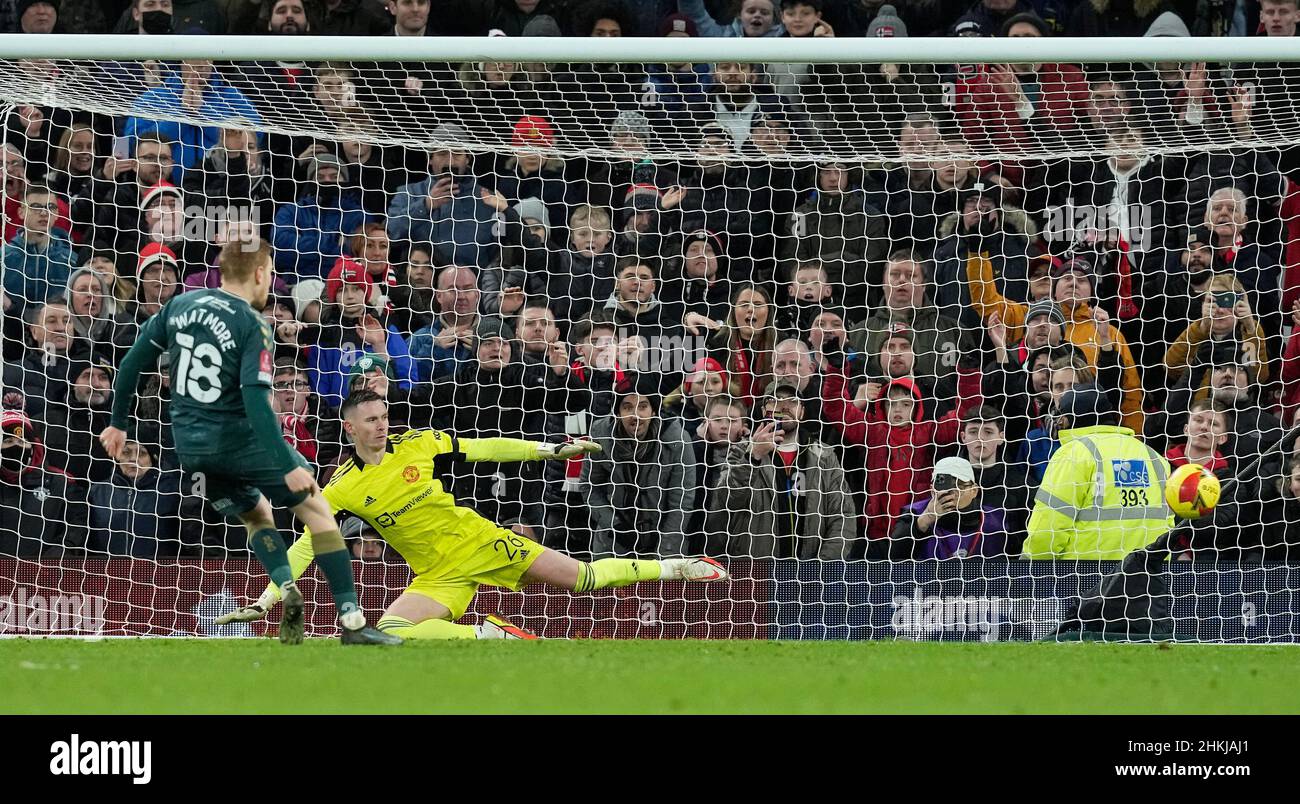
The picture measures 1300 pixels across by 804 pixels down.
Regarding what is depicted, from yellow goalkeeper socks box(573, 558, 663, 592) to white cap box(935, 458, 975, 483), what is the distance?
73.6 inches

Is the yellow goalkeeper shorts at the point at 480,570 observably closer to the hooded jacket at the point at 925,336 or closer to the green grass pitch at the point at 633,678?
the green grass pitch at the point at 633,678

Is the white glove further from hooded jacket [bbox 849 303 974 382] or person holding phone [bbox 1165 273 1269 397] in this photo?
person holding phone [bbox 1165 273 1269 397]

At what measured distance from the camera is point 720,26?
1134 cm

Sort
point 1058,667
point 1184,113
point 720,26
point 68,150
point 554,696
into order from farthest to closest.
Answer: point 720,26 → point 68,150 → point 1184,113 → point 1058,667 → point 554,696

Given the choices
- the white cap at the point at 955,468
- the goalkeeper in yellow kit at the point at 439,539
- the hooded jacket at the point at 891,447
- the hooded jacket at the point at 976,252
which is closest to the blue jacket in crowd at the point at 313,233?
the goalkeeper in yellow kit at the point at 439,539

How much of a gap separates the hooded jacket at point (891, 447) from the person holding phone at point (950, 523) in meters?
0.10

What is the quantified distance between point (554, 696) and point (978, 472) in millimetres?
4857

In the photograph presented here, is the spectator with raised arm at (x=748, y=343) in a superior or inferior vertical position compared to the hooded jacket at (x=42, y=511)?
superior

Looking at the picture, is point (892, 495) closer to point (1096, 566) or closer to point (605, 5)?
point (1096, 566)

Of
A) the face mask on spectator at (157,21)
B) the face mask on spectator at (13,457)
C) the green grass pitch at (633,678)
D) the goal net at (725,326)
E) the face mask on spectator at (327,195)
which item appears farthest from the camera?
the face mask on spectator at (157,21)

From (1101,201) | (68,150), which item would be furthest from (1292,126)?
(68,150)

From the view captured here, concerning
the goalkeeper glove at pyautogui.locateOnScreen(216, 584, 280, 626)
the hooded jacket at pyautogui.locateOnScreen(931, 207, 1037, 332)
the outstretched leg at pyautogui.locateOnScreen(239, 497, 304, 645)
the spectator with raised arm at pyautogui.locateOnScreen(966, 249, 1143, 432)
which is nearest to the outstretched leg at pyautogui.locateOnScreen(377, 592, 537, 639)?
the goalkeeper glove at pyautogui.locateOnScreen(216, 584, 280, 626)

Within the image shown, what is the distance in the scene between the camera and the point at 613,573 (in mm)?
8148

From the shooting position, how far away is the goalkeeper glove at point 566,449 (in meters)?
7.84
